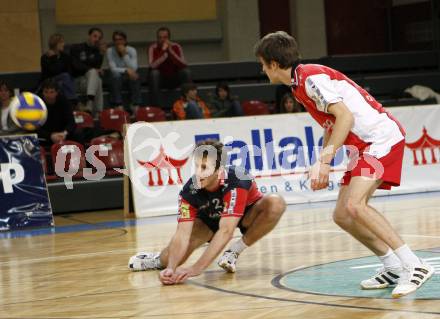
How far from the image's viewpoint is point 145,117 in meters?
15.6

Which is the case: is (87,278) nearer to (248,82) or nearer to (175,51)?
(175,51)

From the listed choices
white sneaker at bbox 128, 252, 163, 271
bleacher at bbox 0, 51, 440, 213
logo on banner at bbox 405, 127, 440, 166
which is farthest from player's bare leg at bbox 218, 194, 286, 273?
bleacher at bbox 0, 51, 440, 213

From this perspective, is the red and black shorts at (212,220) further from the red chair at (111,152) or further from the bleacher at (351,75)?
the bleacher at (351,75)

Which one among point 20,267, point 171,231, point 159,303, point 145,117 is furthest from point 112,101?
point 159,303

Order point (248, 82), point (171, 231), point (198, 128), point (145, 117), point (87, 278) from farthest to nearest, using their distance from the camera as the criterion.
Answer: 1. point (248, 82)
2. point (145, 117)
3. point (198, 128)
4. point (171, 231)
5. point (87, 278)

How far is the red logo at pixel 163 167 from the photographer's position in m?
12.8

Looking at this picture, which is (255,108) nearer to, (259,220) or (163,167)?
(163,167)

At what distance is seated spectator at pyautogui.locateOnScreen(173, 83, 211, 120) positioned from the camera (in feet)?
49.5

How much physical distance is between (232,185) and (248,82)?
12.4 metres

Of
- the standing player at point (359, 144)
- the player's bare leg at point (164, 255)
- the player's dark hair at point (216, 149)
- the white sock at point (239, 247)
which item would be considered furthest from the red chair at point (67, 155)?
the standing player at point (359, 144)

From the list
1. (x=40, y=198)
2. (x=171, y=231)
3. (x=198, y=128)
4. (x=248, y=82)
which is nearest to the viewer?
(x=171, y=231)

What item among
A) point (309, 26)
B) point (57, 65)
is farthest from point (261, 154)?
point (309, 26)

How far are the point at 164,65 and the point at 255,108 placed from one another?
1880 millimetres

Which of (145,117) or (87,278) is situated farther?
(145,117)
